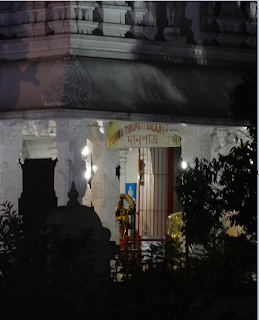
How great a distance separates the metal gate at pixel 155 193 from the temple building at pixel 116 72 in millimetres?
6351

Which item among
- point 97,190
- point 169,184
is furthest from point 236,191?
point 169,184

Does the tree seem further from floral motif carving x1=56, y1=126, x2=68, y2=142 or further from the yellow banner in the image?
the yellow banner

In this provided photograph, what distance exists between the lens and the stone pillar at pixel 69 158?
12.2 metres

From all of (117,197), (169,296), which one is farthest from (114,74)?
(169,296)

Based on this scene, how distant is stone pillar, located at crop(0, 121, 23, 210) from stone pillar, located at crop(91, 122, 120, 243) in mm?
2295

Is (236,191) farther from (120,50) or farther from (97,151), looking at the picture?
(97,151)

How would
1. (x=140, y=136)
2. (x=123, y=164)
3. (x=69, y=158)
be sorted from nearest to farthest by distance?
(x=69, y=158), (x=140, y=136), (x=123, y=164)

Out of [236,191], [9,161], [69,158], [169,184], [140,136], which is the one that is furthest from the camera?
[169,184]

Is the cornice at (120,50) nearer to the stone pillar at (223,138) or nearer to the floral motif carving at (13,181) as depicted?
the stone pillar at (223,138)

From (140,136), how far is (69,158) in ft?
10.2

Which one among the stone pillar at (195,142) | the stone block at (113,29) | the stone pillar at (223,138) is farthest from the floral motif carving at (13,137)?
the stone pillar at (223,138)

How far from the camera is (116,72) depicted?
1254 cm

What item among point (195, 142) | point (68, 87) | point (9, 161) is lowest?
point (9, 161)

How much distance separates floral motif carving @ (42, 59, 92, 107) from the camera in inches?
472
